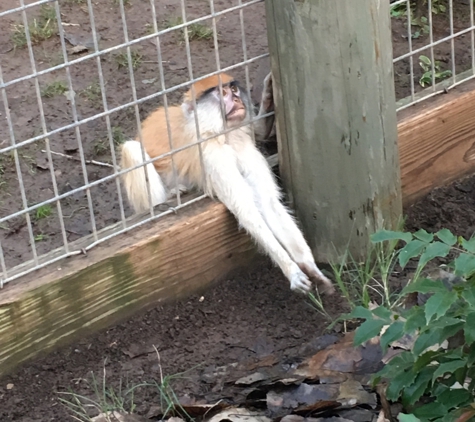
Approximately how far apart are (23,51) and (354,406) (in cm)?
375

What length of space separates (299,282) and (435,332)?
130 cm

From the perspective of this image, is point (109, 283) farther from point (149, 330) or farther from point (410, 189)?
point (410, 189)

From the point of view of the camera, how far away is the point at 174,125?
4.29 meters

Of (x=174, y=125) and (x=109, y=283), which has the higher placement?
(x=174, y=125)

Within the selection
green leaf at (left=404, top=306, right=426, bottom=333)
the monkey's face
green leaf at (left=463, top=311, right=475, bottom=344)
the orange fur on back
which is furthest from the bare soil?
green leaf at (left=463, top=311, right=475, bottom=344)

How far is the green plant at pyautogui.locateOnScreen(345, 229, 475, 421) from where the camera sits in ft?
7.75

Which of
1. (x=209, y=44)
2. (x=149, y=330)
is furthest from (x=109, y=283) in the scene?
(x=209, y=44)

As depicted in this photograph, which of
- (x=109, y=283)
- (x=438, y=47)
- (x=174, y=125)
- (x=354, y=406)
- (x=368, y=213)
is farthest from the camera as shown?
(x=438, y=47)

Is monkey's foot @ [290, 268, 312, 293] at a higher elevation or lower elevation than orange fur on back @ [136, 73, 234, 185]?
lower

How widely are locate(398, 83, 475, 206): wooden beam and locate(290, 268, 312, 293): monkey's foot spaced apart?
804mm

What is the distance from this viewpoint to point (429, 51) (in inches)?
223

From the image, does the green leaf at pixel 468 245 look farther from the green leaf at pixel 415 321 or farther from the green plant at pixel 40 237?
the green plant at pixel 40 237

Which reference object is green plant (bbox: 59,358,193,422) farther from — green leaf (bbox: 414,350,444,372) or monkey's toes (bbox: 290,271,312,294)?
green leaf (bbox: 414,350,444,372)

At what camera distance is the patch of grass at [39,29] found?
5.95 m
